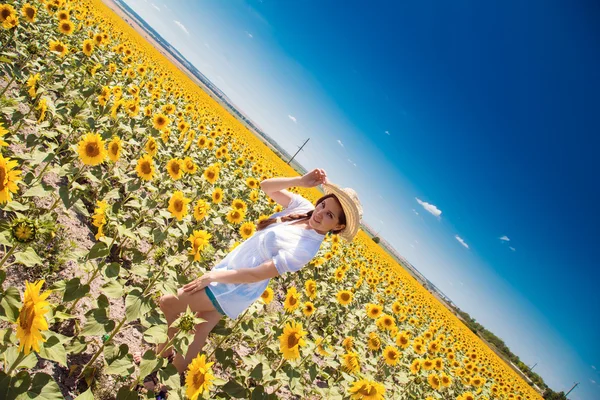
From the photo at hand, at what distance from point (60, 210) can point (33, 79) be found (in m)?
1.85

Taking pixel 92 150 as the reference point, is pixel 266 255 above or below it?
above

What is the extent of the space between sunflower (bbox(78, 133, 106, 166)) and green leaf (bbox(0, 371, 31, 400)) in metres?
2.14

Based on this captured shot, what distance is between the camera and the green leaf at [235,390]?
316cm

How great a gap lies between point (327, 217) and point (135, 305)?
1767 mm

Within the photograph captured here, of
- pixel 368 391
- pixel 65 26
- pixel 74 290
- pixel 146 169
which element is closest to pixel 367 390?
pixel 368 391

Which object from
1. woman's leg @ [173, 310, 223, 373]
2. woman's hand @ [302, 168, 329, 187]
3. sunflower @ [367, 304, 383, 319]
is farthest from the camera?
sunflower @ [367, 304, 383, 319]

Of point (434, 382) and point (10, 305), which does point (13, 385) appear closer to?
point (10, 305)

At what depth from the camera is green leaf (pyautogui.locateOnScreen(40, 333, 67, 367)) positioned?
201 cm

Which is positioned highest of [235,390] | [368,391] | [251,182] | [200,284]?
[251,182]

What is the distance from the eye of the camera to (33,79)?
444 cm

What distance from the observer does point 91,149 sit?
11.1ft

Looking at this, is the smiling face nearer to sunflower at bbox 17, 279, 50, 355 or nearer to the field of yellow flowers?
the field of yellow flowers

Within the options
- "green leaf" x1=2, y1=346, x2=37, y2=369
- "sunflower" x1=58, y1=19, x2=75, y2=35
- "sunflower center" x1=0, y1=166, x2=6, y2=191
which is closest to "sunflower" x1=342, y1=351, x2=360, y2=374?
"green leaf" x1=2, y1=346, x2=37, y2=369

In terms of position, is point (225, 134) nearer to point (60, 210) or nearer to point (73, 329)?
point (60, 210)
